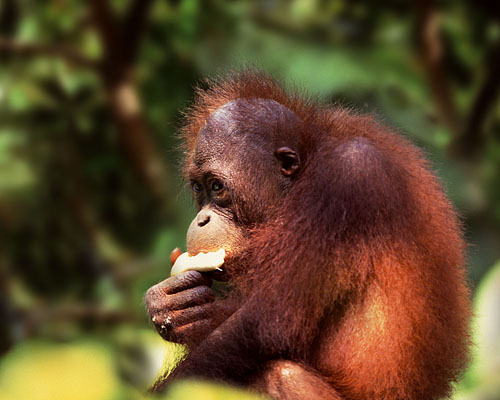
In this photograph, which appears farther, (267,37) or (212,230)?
(267,37)

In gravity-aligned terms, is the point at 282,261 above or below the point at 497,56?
below

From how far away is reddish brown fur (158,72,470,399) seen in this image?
2789mm

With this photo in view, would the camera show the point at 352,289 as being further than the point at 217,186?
No

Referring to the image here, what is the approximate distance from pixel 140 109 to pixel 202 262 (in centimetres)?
522

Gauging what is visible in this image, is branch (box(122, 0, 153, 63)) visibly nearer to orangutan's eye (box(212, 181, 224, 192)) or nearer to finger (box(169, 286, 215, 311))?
orangutan's eye (box(212, 181, 224, 192))

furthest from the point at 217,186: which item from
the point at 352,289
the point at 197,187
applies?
the point at 352,289

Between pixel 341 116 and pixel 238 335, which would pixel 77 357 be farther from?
pixel 341 116

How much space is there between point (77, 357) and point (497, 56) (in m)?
9.04

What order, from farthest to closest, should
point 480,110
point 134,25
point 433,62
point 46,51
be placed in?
point 480,110 < point 433,62 < point 134,25 < point 46,51

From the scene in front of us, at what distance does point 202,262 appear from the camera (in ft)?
10.2

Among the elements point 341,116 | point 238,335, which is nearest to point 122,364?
point 238,335

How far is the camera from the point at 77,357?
770mm

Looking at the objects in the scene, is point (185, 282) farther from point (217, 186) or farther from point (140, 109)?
point (140, 109)

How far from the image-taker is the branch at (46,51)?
25.0ft
